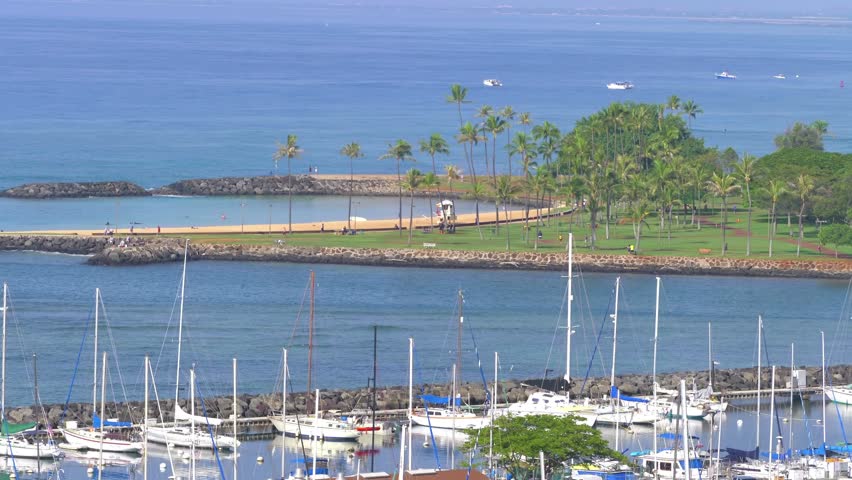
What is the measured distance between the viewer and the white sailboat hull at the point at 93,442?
200 ft

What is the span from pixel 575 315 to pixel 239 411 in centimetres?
3229

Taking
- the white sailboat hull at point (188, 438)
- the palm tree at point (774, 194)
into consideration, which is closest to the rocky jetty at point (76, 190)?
the palm tree at point (774, 194)

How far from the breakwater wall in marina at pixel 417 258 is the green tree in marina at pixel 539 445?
5665 cm

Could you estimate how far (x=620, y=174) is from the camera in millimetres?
129125

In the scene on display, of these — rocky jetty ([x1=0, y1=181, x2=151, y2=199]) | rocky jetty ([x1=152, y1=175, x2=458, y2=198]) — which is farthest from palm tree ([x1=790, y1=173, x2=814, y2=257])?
rocky jetty ([x1=0, y1=181, x2=151, y2=199])

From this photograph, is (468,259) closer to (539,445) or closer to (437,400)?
(437,400)

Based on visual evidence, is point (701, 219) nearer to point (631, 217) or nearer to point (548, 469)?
point (631, 217)

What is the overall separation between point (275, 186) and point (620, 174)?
37249 millimetres

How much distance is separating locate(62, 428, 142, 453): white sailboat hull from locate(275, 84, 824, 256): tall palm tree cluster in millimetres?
56394

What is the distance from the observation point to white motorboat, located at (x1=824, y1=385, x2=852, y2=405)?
72.2m

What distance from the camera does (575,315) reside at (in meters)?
95.6

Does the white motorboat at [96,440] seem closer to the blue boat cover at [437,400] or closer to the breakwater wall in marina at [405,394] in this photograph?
the breakwater wall in marina at [405,394]

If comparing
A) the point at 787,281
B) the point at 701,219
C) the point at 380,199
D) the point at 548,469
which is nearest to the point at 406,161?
the point at 380,199

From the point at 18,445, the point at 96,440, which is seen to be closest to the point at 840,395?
the point at 96,440
